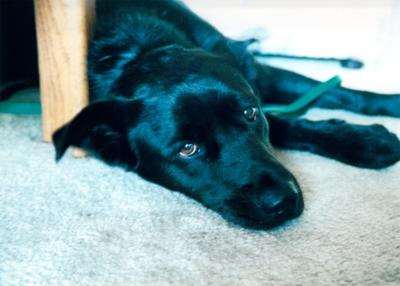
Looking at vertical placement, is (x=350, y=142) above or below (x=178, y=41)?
below

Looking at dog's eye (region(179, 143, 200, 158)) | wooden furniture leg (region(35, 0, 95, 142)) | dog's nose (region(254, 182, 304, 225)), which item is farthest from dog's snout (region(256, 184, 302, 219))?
wooden furniture leg (region(35, 0, 95, 142))

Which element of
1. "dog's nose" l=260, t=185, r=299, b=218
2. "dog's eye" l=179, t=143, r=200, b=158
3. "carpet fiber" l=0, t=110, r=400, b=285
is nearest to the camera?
"carpet fiber" l=0, t=110, r=400, b=285

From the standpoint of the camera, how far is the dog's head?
3.65ft

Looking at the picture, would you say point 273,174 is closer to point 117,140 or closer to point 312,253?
point 312,253

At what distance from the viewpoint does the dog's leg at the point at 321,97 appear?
172 cm

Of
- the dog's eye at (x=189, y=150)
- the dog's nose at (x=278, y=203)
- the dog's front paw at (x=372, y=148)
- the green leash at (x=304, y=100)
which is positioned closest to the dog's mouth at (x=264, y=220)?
the dog's nose at (x=278, y=203)

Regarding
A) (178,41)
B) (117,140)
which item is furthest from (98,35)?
(117,140)

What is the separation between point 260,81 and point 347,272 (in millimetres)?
969

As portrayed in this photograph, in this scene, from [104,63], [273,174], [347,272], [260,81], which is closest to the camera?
[347,272]

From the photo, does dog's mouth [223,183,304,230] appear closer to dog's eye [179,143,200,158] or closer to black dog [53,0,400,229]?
black dog [53,0,400,229]

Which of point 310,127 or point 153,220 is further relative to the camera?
point 310,127

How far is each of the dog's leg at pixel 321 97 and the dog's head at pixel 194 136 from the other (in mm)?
469

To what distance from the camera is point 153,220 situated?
1.19 metres

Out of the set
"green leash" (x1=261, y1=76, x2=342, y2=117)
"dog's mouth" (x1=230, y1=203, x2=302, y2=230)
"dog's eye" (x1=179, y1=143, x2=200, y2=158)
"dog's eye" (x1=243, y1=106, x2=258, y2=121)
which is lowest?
"green leash" (x1=261, y1=76, x2=342, y2=117)
